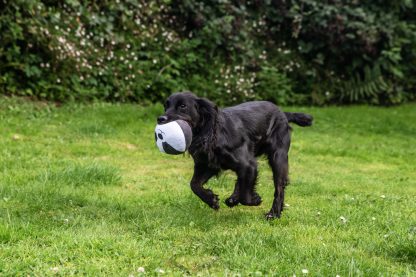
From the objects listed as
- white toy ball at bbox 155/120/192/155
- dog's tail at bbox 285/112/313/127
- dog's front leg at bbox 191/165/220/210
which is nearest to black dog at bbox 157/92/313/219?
dog's front leg at bbox 191/165/220/210

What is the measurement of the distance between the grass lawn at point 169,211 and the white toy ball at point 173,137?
64 cm

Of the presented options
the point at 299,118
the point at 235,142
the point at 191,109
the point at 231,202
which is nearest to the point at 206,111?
the point at 191,109

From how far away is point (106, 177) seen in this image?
21.0ft

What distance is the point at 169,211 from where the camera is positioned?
209 inches

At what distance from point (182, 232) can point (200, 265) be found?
2.44ft

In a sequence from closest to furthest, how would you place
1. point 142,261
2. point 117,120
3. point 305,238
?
point 142,261 → point 305,238 → point 117,120

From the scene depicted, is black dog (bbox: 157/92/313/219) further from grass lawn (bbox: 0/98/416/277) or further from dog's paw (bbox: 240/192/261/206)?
grass lawn (bbox: 0/98/416/277)

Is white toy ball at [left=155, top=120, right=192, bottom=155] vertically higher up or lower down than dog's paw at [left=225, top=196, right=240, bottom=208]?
higher up

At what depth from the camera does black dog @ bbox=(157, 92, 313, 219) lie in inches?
200

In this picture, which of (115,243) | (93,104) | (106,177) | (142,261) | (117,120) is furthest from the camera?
(93,104)

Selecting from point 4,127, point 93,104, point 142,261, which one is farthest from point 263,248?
point 93,104

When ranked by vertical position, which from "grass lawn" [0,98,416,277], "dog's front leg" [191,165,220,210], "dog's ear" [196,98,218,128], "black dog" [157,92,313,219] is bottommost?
"grass lawn" [0,98,416,277]

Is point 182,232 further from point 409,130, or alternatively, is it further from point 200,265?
point 409,130

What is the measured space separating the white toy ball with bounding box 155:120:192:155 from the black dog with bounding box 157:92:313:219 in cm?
13
